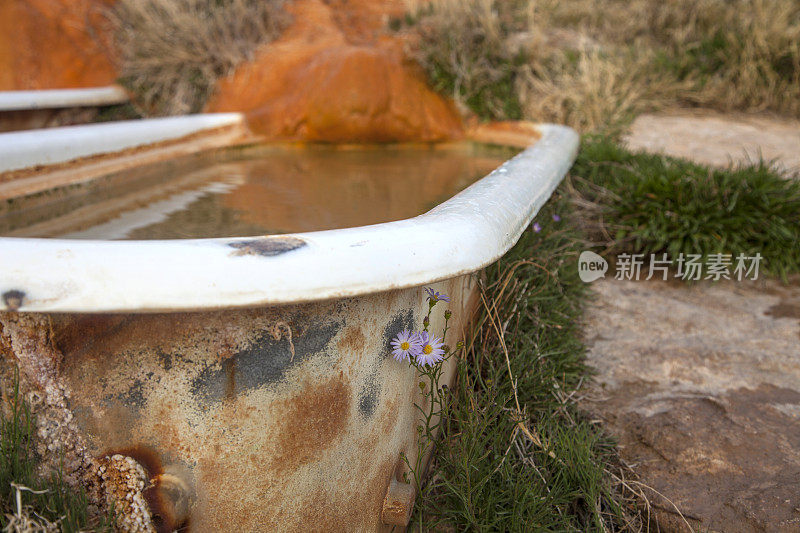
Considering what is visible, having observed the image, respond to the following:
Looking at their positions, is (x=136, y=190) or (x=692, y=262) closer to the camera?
(x=692, y=262)

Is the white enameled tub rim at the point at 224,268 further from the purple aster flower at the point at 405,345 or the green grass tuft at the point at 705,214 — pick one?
the green grass tuft at the point at 705,214

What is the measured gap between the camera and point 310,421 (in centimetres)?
96

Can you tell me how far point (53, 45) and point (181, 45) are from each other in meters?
0.98

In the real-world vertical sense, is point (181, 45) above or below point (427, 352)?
above

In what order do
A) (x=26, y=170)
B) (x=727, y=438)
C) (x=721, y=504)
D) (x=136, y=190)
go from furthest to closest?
(x=136, y=190) → (x=26, y=170) → (x=727, y=438) → (x=721, y=504)

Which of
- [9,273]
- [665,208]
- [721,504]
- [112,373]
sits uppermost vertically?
[9,273]

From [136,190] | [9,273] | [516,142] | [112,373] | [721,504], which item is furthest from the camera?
[516,142]

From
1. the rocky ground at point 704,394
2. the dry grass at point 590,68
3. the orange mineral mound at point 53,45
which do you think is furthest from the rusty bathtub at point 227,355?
the orange mineral mound at point 53,45

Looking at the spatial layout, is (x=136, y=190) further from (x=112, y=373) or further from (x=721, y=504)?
(x=721, y=504)

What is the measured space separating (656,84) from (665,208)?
2.18m

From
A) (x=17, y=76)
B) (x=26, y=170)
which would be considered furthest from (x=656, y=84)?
(x=17, y=76)

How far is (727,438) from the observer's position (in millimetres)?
1479

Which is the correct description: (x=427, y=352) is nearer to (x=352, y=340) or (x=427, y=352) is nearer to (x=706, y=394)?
(x=352, y=340)

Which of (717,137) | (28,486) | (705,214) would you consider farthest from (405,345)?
(717,137)
